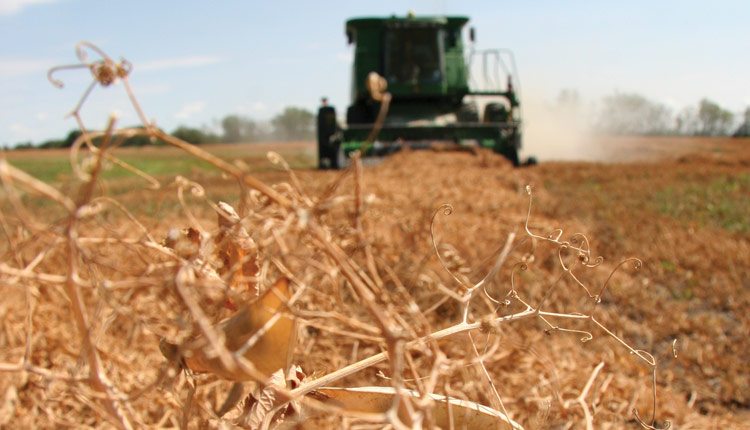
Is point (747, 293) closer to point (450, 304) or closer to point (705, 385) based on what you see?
point (705, 385)

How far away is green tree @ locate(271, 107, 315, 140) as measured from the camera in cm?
9494

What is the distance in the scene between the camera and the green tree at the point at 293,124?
94.9 meters

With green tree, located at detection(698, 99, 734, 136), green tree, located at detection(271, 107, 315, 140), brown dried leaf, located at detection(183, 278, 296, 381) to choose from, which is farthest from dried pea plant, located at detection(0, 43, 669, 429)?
green tree, located at detection(271, 107, 315, 140)

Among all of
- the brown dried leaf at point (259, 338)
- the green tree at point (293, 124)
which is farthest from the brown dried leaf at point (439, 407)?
the green tree at point (293, 124)

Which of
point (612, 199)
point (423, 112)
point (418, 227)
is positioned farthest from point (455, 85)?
point (418, 227)

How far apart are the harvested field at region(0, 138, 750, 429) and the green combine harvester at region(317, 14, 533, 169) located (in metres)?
4.51

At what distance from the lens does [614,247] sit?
6.51 meters

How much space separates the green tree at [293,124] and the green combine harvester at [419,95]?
77.2 metres

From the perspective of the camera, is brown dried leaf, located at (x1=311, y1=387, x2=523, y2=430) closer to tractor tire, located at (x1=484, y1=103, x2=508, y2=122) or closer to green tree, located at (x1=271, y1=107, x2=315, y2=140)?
tractor tire, located at (x1=484, y1=103, x2=508, y2=122)

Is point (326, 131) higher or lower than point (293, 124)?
higher

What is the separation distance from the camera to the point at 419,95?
1473cm

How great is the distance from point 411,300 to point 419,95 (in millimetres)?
13987

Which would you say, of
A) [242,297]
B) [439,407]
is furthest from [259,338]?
[439,407]

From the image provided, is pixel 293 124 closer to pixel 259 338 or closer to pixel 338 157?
pixel 338 157
